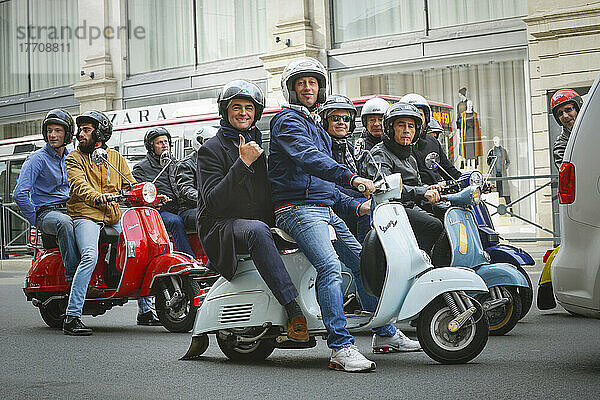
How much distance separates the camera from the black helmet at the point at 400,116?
7148 mm

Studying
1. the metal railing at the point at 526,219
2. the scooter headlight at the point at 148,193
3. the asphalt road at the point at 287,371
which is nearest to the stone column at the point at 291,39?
the metal railing at the point at 526,219

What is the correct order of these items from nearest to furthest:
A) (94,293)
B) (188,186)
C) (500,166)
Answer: (94,293) → (188,186) → (500,166)

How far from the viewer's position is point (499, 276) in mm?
7332

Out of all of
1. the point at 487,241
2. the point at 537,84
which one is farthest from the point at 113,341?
the point at 537,84

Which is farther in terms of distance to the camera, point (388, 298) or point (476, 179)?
point (476, 179)

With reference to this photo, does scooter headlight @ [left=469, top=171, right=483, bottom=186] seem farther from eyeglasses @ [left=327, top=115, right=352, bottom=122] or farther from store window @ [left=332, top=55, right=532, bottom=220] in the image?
store window @ [left=332, top=55, right=532, bottom=220]

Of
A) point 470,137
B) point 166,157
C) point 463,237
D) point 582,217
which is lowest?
point 463,237

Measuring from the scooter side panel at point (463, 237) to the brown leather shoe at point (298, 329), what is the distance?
1644 mm

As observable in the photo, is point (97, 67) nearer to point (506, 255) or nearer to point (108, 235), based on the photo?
point (108, 235)

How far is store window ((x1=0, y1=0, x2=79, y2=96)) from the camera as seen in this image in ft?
91.2

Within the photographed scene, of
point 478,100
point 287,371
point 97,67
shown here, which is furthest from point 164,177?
point 97,67

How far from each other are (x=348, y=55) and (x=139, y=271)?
13.7 meters

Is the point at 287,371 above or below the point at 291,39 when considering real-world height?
below

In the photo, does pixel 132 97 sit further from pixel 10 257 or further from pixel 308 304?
pixel 308 304
